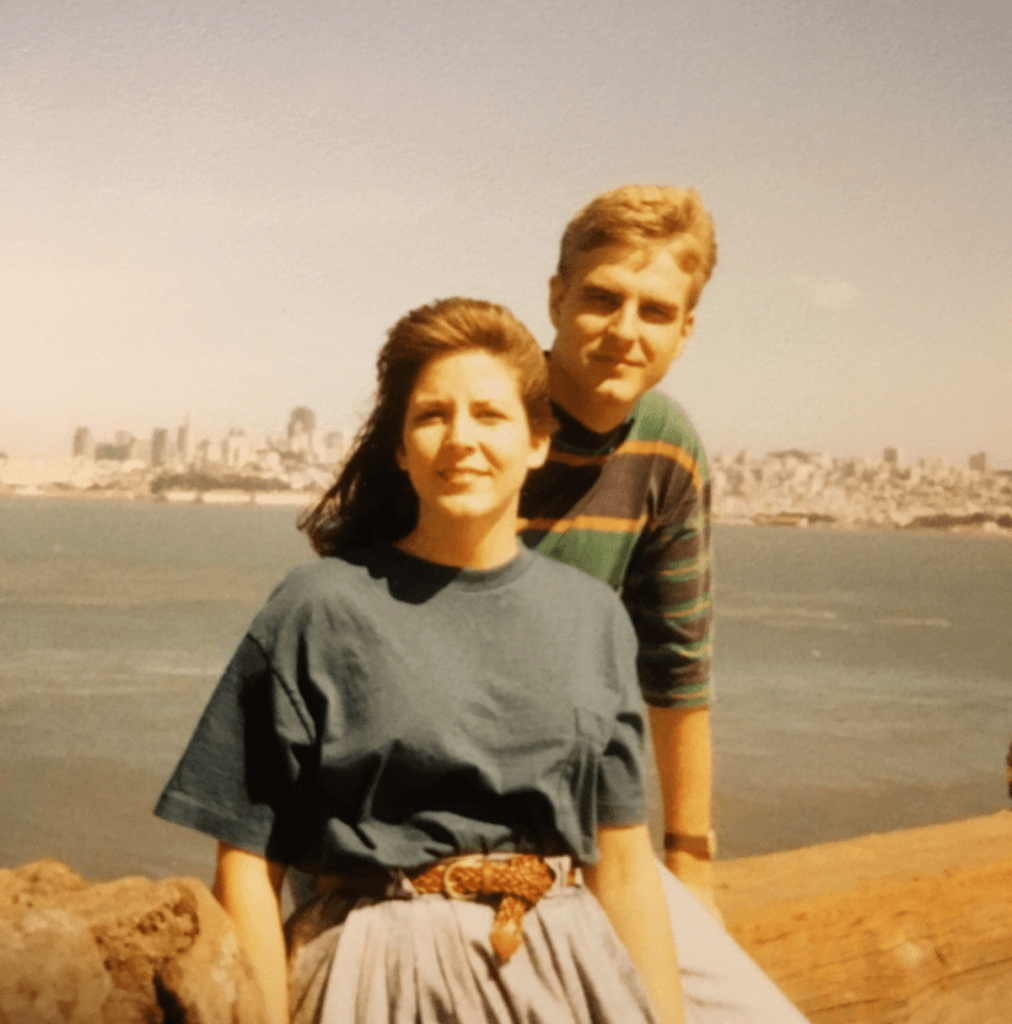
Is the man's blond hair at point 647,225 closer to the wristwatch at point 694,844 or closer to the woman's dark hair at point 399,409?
the woman's dark hair at point 399,409

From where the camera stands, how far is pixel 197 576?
312ft

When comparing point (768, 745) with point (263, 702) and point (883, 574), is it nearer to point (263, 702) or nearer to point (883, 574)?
point (263, 702)

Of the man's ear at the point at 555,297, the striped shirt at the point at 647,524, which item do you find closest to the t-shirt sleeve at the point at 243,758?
the striped shirt at the point at 647,524

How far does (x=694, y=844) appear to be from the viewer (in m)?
1.95

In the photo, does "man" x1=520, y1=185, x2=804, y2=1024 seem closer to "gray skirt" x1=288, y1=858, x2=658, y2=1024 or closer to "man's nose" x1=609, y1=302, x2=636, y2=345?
"man's nose" x1=609, y1=302, x2=636, y2=345

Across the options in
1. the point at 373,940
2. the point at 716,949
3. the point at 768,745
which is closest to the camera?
the point at 373,940

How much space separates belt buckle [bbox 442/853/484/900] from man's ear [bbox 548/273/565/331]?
30.9 inches

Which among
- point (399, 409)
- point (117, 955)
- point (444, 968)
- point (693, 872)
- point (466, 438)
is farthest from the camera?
point (693, 872)

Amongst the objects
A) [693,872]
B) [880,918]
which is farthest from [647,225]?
[880,918]

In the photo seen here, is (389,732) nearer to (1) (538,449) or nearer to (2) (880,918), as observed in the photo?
(1) (538,449)

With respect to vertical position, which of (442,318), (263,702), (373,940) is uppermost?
(442,318)

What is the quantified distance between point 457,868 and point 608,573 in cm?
60

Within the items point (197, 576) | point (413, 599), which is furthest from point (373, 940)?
point (197, 576)

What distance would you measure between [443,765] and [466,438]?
1.19ft
